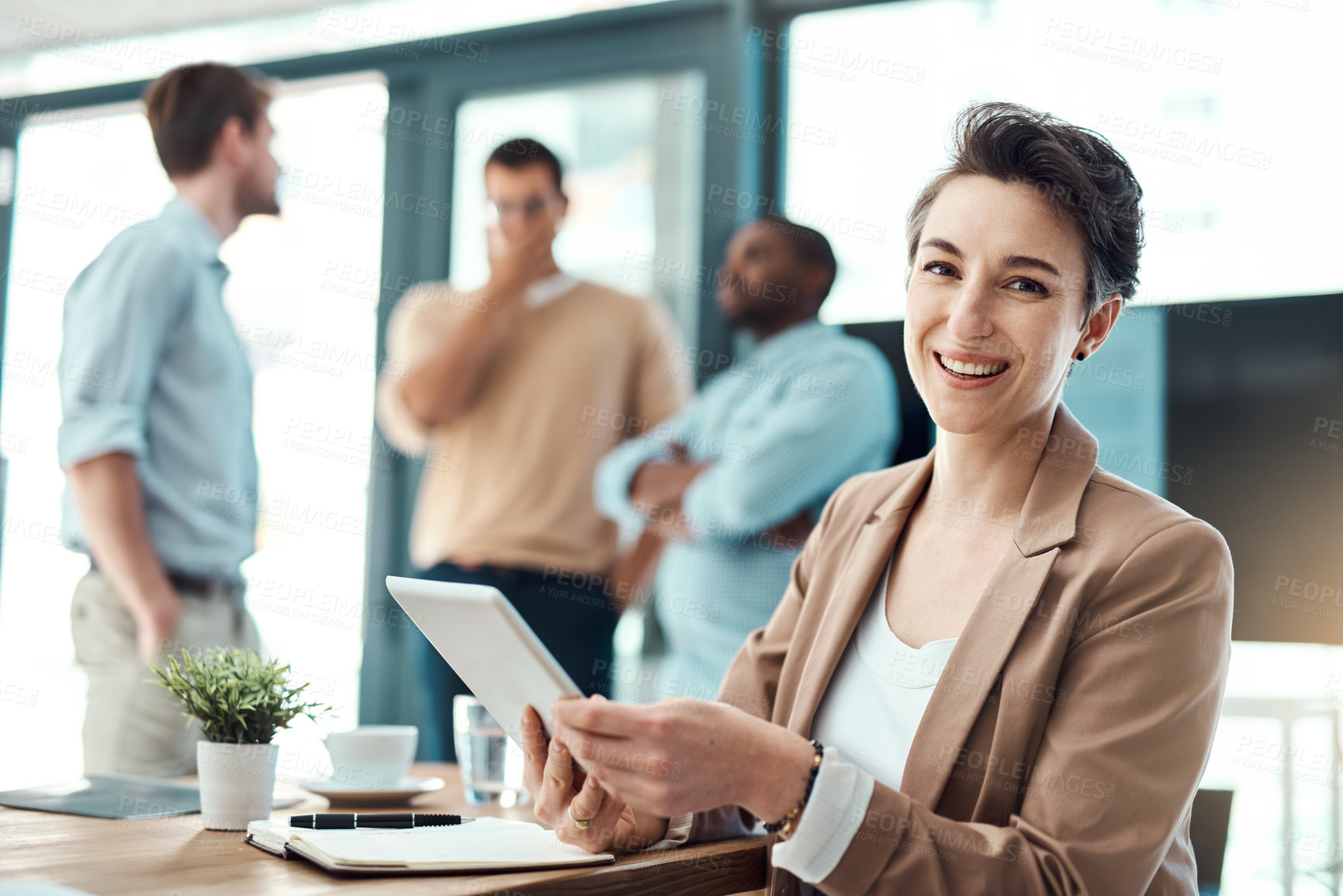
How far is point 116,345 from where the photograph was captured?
7.63ft

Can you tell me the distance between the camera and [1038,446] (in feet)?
4.65

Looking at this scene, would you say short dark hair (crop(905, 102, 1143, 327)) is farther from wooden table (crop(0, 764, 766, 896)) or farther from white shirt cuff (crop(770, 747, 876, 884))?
wooden table (crop(0, 764, 766, 896))

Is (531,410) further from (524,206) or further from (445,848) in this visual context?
(445,848)

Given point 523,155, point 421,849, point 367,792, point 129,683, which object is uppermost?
point 523,155

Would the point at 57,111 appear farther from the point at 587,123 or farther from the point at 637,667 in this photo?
the point at 637,667

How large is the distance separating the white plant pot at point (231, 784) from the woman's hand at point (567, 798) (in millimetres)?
327

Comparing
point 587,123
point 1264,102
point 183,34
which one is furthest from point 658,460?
point 183,34

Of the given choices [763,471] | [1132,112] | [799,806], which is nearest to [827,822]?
[799,806]

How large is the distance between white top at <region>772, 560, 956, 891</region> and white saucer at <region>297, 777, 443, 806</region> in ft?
1.81

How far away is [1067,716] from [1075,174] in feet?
2.03

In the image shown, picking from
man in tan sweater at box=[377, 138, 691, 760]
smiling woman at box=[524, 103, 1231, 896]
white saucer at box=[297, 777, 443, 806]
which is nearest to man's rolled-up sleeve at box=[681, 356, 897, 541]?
man in tan sweater at box=[377, 138, 691, 760]

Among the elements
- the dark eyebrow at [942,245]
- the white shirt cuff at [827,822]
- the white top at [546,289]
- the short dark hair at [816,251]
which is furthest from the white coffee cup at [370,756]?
the white top at [546,289]

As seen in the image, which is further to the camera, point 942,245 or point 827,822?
point 942,245

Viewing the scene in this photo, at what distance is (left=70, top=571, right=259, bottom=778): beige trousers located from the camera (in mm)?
2234
